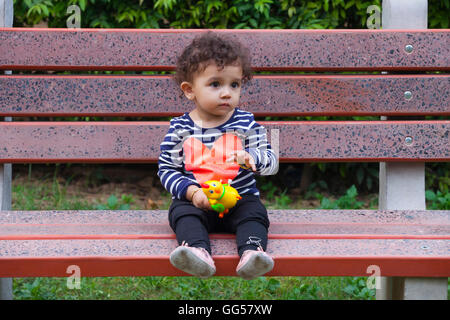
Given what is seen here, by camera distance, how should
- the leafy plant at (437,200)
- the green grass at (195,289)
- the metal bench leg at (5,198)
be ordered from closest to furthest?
the metal bench leg at (5,198) < the green grass at (195,289) < the leafy plant at (437,200)

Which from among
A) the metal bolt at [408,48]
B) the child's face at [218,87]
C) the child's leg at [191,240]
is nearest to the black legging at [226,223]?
the child's leg at [191,240]

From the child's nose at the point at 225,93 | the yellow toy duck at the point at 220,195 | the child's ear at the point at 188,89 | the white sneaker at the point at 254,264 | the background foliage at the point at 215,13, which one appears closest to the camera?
the white sneaker at the point at 254,264

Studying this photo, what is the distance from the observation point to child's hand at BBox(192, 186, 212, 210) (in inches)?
78.6

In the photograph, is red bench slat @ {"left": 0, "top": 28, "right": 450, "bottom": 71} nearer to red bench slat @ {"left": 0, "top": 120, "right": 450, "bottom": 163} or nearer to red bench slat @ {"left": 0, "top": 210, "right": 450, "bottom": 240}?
red bench slat @ {"left": 0, "top": 120, "right": 450, "bottom": 163}

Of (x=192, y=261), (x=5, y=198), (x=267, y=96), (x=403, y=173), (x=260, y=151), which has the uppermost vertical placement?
(x=267, y=96)

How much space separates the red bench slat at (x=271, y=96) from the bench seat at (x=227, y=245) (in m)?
0.49

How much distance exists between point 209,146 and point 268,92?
0.51 m

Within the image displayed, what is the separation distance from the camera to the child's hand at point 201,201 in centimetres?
200

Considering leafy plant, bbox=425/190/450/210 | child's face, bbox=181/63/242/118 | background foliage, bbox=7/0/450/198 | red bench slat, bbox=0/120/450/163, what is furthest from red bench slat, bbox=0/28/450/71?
leafy plant, bbox=425/190/450/210

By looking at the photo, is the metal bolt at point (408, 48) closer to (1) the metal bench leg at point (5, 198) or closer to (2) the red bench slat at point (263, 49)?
(2) the red bench slat at point (263, 49)

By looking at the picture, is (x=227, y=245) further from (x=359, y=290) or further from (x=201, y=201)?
(x=359, y=290)

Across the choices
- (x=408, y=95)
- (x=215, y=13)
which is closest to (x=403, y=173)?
(x=408, y=95)

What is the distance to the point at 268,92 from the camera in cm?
255
